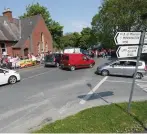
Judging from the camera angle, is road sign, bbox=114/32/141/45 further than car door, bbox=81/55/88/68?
No

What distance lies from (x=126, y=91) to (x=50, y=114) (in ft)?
20.3

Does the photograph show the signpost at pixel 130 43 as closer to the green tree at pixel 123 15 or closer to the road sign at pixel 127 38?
the road sign at pixel 127 38

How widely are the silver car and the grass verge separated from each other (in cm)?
1133

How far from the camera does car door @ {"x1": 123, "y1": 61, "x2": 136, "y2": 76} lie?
20.9m

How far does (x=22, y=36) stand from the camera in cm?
4294

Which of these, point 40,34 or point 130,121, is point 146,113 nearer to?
point 130,121

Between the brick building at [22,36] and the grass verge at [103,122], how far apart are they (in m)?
31.3

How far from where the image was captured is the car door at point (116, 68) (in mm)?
21339

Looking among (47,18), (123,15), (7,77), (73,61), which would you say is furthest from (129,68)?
(47,18)

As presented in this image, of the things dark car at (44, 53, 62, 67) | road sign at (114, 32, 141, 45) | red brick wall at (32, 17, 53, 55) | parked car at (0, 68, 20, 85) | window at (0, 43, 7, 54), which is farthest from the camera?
red brick wall at (32, 17, 53, 55)

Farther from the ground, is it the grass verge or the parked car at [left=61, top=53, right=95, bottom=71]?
the parked car at [left=61, top=53, right=95, bottom=71]

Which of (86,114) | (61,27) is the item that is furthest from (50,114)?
(61,27)

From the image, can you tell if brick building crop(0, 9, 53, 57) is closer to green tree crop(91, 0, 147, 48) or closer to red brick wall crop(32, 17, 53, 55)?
red brick wall crop(32, 17, 53, 55)

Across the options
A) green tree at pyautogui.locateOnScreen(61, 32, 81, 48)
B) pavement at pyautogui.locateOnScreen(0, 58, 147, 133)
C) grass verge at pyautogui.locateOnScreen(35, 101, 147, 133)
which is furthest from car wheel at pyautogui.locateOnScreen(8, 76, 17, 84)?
green tree at pyautogui.locateOnScreen(61, 32, 81, 48)
